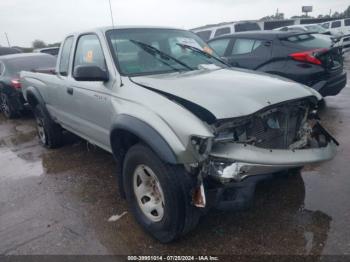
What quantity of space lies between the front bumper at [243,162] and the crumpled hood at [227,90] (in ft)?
0.87

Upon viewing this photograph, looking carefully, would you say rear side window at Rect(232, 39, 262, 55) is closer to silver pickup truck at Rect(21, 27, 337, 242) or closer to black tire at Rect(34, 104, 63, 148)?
silver pickup truck at Rect(21, 27, 337, 242)

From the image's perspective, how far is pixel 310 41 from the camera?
6.10 metres

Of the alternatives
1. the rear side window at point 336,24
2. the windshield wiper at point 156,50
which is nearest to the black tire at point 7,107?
the windshield wiper at point 156,50

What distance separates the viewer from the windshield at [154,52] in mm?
3377

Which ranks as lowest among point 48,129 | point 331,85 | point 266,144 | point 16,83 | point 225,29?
point 48,129

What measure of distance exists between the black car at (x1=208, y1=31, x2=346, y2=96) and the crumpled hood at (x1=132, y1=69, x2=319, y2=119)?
2.27 meters

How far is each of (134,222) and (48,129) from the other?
9.39 feet

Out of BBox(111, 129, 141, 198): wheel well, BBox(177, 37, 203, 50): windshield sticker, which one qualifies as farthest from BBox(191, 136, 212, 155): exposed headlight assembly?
BBox(177, 37, 203, 50): windshield sticker

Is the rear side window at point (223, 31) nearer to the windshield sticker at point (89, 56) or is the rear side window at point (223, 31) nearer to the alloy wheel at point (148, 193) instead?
the windshield sticker at point (89, 56)

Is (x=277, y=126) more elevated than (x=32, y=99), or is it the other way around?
(x=277, y=126)

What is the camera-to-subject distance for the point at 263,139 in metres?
2.74

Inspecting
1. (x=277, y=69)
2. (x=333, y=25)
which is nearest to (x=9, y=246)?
(x=277, y=69)

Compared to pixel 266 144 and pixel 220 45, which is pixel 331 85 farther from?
pixel 266 144

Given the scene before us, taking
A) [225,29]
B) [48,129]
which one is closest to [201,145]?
[48,129]
